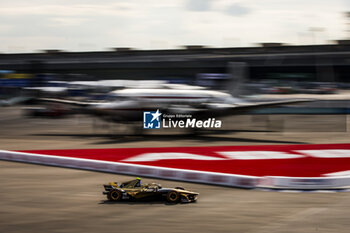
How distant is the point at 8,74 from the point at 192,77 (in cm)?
2722

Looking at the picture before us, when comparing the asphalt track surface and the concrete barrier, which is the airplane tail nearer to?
the concrete barrier

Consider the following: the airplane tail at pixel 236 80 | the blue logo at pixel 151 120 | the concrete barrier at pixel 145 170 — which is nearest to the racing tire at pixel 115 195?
the concrete barrier at pixel 145 170

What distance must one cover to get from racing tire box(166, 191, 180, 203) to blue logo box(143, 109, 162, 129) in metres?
11.9

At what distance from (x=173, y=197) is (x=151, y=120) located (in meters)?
12.6

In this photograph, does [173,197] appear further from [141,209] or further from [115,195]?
[115,195]

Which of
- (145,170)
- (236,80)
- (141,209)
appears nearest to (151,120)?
(236,80)

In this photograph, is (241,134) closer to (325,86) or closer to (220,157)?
(220,157)

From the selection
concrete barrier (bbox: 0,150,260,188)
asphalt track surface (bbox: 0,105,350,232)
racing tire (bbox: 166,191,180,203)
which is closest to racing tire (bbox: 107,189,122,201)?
asphalt track surface (bbox: 0,105,350,232)

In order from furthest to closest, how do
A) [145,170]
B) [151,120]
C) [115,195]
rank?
1. [151,120]
2. [145,170]
3. [115,195]

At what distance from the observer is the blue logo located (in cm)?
1981

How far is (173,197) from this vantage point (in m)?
7.75

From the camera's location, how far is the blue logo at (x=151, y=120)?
65.0 ft

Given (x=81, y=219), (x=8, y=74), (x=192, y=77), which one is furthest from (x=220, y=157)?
(x=192, y=77)

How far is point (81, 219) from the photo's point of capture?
22.7 feet
